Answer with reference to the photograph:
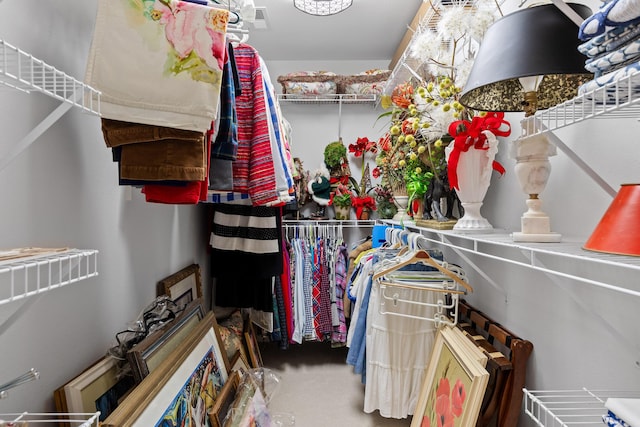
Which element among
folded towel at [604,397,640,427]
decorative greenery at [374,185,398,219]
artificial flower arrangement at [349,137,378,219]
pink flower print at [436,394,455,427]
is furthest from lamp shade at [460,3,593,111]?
artificial flower arrangement at [349,137,378,219]

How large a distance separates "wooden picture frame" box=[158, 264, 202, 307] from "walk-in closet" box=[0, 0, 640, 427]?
0.05 ft

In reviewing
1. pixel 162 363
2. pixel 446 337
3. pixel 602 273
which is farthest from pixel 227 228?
pixel 602 273

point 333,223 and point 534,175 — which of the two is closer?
point 534,175

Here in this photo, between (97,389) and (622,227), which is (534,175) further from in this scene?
(97,389)

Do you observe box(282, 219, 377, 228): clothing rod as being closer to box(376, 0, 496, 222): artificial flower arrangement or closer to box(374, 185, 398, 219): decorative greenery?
box(374, 185, 398, 219): decorative greenery

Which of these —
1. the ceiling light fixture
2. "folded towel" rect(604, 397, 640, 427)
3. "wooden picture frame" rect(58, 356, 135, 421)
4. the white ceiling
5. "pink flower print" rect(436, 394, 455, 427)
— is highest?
the white ceiling

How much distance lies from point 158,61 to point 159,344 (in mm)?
953

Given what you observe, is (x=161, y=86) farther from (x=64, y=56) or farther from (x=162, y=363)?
(x=162, y=363)

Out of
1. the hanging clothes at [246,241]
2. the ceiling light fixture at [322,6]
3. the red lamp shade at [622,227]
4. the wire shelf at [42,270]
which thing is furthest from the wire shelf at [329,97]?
the red lamp shade at [622,227]

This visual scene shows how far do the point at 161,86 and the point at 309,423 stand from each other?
1.89m

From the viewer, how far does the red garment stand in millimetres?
1423

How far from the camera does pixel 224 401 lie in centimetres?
164

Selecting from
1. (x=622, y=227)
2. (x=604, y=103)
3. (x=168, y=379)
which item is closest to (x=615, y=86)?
(x=604, y=103)

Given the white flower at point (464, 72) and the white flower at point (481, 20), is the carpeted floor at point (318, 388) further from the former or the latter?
the white flower at point (481, 20)
